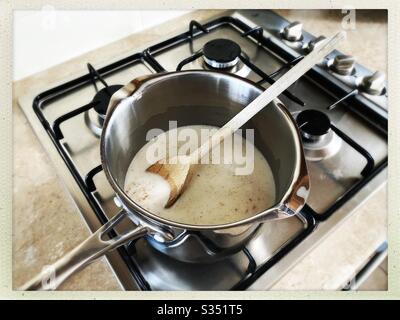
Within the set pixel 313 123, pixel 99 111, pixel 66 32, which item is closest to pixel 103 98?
pixel 99 111

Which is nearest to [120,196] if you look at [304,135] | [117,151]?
[117,151]

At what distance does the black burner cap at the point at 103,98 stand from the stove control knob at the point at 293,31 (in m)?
0.24

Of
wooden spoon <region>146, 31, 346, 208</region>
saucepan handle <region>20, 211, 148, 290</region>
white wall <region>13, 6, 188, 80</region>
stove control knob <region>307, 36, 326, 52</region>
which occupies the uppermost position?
white wall <region>13, 6, 188, 80</region>

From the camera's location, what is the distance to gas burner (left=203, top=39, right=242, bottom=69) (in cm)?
48

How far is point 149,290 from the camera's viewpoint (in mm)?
332

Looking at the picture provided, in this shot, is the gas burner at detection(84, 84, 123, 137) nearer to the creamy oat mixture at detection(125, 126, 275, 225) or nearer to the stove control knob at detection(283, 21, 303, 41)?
the creamy oat mixture at detection(125, 126, 275, 225)

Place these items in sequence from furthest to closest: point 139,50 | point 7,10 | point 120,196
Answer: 1. point 139,50
2. point 7,10
3. point 120,196

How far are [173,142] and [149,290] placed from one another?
173mm

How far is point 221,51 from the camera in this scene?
19.1 inches

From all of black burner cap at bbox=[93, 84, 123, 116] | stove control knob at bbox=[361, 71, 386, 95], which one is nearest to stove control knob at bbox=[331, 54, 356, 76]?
stove control knob at bbox=[361, 71, 386, 95]

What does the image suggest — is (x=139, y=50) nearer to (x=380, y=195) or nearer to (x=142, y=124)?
(x=142, y=124)

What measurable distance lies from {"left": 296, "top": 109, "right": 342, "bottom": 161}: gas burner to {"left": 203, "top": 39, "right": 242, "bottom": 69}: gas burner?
11 cm

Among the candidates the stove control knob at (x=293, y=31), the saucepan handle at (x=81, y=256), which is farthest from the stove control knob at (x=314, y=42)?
the saucepan handle at (x=81, y=256)

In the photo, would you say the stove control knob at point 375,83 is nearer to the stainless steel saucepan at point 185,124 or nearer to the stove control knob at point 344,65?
the stove control knob at point 344,65
